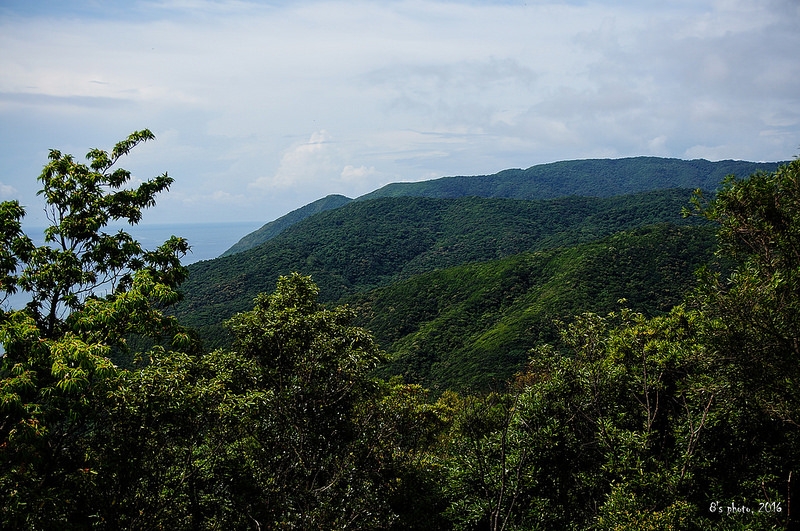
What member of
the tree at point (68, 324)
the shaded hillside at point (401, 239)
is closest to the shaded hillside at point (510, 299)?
the shaded hillside at point (401, 239)

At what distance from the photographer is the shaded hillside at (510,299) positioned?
5662cm

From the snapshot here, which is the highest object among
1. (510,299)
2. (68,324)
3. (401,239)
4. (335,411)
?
(401,239)

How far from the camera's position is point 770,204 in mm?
9156

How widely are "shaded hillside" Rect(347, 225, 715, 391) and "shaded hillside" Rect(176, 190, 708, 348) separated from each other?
101 ft

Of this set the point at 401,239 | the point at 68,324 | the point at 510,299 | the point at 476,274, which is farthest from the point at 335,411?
the point at 401,239

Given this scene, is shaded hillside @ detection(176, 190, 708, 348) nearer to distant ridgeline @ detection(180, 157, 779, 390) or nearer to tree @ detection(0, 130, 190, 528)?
distant ridgeline @ detection(180, 157, 779, 390)

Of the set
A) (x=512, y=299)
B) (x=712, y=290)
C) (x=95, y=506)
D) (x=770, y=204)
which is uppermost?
(x=770, y=204)

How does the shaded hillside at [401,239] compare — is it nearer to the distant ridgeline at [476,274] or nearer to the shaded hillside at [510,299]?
the distant ridgeline at [476,274]

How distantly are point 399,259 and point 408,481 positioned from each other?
133526mm

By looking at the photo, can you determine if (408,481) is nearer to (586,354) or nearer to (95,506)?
(586,354)

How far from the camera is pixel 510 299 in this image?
7488 cm

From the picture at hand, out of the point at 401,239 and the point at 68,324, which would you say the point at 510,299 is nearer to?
the point at 68,324

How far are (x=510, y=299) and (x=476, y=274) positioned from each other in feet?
40.6

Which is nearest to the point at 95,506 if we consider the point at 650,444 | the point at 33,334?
the point at 33,334
